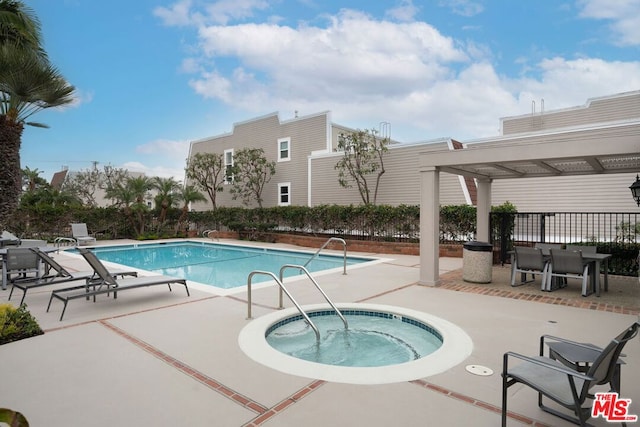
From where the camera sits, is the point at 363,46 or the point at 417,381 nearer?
the point at 417,381

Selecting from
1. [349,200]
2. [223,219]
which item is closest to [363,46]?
[349,200]

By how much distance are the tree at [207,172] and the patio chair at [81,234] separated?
7.37 m

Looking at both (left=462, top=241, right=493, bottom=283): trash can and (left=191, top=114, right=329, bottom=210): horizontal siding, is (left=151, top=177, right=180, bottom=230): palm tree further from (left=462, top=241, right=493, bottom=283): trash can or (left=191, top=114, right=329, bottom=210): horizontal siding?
(left=462, top=241, right=493, bottom=283): trash can

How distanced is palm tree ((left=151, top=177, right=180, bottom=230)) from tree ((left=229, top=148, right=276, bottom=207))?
3.46 metres

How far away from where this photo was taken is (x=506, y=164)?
7637 millimetres

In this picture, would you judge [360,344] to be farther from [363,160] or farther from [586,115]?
[586,115]

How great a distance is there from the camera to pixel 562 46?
1538 centimetres

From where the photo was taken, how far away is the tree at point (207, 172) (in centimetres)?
2406

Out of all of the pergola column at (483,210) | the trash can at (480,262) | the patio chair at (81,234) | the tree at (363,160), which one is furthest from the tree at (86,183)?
the trash can at (480,262)

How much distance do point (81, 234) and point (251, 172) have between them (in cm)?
959

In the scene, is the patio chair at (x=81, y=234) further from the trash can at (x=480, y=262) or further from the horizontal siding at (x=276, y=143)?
the trash can at (x=480, y=262)

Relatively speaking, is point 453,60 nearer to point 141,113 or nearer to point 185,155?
point 141,113

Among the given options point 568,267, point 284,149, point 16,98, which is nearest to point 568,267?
point 568,267

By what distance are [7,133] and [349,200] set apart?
15.0m
